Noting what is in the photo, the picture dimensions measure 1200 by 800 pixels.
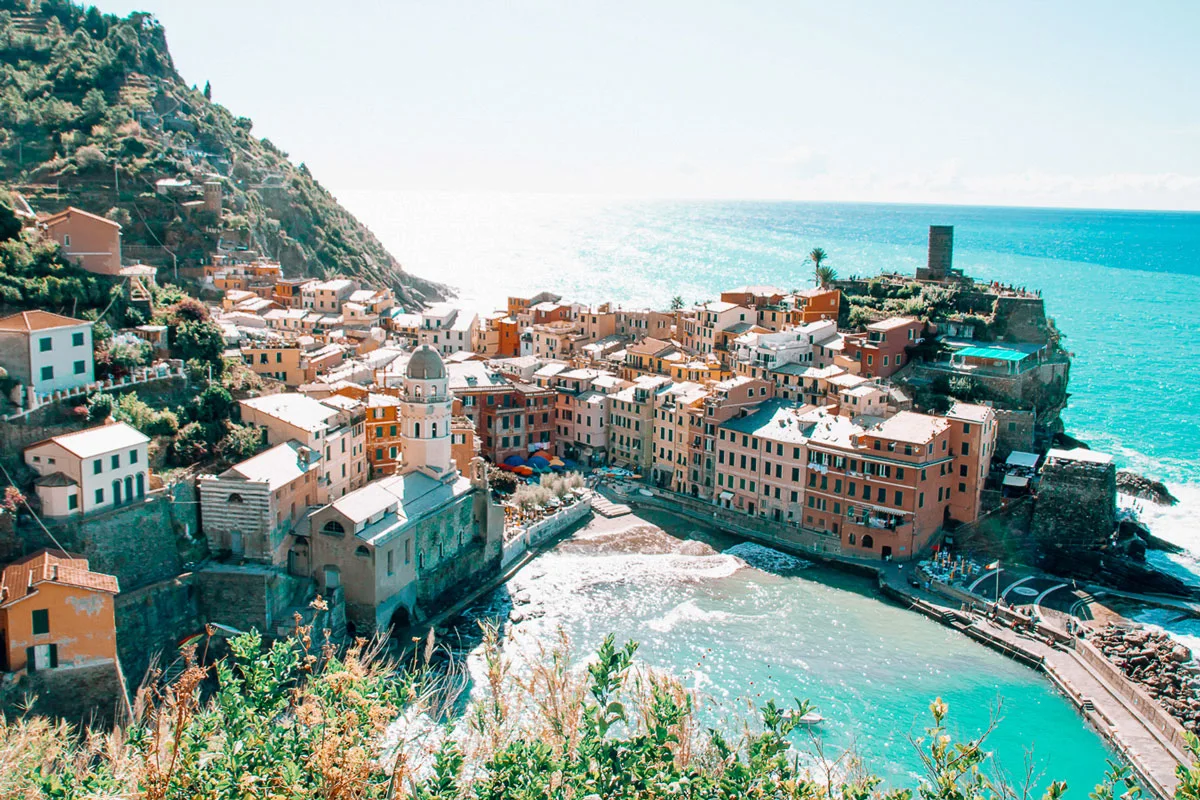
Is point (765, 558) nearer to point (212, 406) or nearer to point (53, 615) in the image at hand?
point (212, 406)

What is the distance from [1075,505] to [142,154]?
195 ft

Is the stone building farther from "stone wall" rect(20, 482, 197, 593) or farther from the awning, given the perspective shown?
"stone wall" rect(20, 482, 197, 593)

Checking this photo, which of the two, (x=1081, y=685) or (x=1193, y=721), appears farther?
(x=1081, y=685)

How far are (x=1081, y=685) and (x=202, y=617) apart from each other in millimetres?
30681

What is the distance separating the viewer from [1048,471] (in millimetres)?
47719

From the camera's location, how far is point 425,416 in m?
43.2

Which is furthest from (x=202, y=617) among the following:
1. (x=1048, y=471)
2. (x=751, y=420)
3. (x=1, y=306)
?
(x=1048, y=471)

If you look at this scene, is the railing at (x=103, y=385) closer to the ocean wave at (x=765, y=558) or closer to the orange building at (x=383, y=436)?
the orange building at (x=383, y=436)

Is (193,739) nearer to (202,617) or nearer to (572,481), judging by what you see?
(202,617)

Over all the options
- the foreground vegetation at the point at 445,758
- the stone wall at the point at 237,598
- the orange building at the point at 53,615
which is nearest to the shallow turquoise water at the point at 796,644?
the stone wall at the point at 237,598

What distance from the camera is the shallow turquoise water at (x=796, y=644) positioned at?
110 feet

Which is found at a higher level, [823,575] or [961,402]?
[961,402]

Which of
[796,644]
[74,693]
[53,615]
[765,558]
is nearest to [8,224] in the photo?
[53,615]

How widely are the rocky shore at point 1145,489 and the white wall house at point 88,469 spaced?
5000cm
